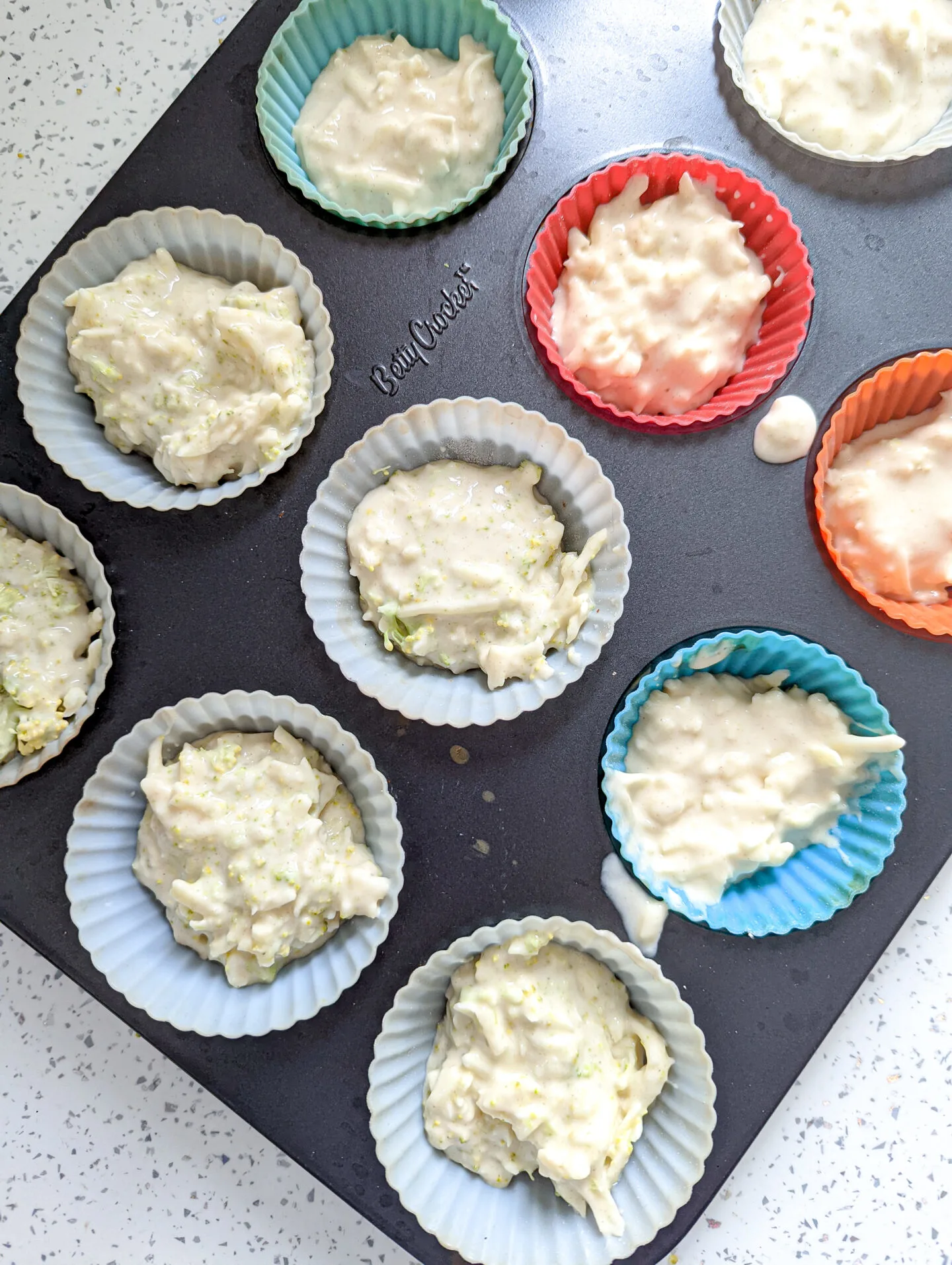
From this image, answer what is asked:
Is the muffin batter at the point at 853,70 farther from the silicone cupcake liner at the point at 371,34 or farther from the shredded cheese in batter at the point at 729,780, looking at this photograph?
the shredded cheese in batter at the point at 729,780

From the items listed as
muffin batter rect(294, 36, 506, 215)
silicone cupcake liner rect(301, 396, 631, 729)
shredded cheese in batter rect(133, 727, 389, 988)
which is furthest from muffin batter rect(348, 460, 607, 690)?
muffin batter rect(294, 36, 506, 215)

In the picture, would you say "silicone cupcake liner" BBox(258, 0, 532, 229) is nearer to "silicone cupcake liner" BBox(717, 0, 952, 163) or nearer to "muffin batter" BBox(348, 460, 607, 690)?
"silicone cupcake liner" BBox(717, 0, 952, 163)

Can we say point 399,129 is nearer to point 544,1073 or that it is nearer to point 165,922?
point 165,922

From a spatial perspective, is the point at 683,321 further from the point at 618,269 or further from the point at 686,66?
the point at 686,66

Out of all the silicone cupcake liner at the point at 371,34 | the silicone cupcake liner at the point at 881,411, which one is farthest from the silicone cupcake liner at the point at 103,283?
the silicone cupcake liner at the point at 881,411

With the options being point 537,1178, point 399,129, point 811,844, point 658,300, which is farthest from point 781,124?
point 537,1178
